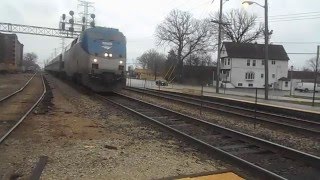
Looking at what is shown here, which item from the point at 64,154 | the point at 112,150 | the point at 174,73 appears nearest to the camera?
the point at 64,154

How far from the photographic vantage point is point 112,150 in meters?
8.70

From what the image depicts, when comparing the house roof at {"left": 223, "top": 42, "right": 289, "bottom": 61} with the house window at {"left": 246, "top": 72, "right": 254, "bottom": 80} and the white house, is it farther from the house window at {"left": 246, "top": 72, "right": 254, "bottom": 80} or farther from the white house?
the house window at {"left": 246, "top": 72, "right": 254, "bottom": 80}

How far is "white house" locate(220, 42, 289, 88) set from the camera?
8350 centimetres

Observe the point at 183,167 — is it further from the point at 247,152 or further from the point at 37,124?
the point at 37,124

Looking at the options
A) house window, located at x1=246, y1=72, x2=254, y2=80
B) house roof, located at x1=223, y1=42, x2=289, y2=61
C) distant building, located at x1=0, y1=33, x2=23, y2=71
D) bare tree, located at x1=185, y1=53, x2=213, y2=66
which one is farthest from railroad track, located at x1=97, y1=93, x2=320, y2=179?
bare tree, located at x1=185, y1=53, x2=213, y2=66

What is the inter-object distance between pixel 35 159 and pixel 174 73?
73.5 meters

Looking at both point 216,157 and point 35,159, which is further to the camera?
point 216,157

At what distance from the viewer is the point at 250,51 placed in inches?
3356

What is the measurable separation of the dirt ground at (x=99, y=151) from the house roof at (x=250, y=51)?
7272 centimetres

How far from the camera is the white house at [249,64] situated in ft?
274

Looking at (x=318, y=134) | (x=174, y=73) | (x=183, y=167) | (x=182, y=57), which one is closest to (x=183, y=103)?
(x=318, y=134)

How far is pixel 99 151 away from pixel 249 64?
79.5 meters

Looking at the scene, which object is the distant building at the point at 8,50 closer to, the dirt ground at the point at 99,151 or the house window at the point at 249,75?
the house window at the point at 249,75

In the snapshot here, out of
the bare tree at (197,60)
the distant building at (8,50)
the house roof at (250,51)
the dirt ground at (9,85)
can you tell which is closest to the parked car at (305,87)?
the house roof at (250,51)
